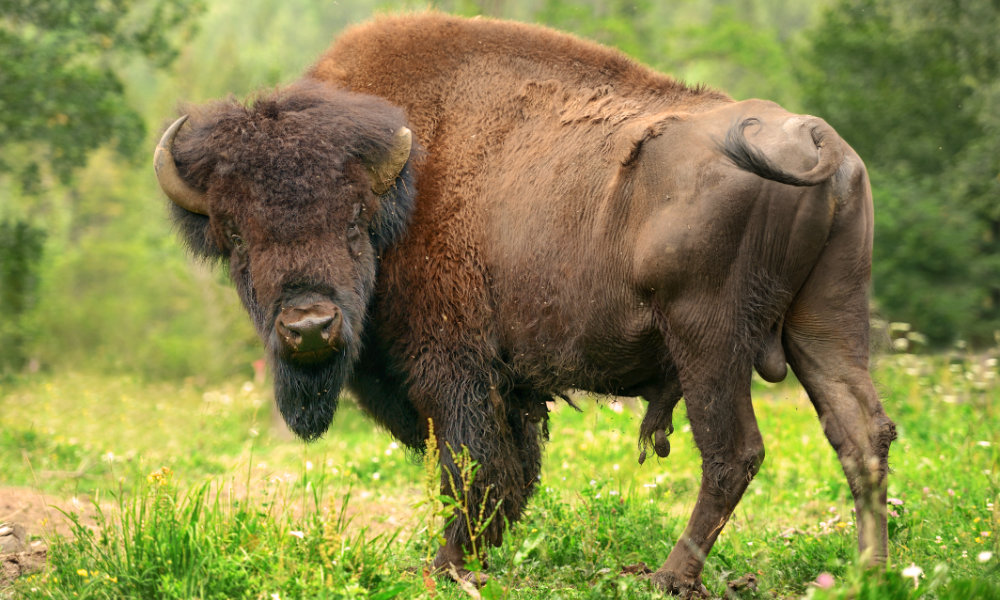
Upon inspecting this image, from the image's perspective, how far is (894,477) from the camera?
20.0ft

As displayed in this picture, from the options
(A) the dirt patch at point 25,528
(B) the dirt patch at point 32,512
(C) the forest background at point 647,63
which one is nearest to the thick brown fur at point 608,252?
(C) the forest background at point 647,63

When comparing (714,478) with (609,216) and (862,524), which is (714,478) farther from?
(609,216)

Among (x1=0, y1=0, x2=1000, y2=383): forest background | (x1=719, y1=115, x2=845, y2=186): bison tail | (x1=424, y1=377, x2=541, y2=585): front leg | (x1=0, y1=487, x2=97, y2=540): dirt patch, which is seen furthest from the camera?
(x1=0, y1=0, x2=1000, y2=383): forest background

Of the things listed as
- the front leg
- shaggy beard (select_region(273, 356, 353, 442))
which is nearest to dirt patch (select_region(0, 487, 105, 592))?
shaggy beard (select_region(273, 356, 353, 442))

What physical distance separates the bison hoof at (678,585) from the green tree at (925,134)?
40.7ft

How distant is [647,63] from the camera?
20.2 metres

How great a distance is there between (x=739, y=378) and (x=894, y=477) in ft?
8.82

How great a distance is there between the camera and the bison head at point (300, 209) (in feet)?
14.0

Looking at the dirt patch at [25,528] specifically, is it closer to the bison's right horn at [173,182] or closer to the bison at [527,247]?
the bison at [527,247]

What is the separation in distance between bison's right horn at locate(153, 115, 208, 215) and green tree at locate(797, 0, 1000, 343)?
13019 mm

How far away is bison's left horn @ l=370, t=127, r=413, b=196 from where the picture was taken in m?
4.59

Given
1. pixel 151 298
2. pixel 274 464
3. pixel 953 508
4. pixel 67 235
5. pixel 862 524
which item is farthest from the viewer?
pixel 67 235

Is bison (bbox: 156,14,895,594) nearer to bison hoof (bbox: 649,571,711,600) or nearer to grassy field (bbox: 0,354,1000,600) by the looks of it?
bison hoof (bbox: 649,571,711,600)

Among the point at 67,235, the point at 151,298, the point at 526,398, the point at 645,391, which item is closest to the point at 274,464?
the point at 526,398
